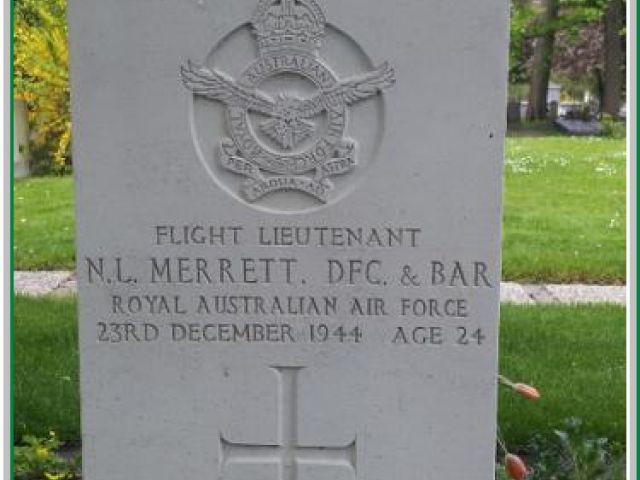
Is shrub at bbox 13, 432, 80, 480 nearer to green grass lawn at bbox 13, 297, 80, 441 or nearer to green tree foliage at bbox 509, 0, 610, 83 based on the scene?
green grass lawn at bbox 13, 297, 80, 441

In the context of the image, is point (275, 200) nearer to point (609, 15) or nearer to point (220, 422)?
point (220, 422)

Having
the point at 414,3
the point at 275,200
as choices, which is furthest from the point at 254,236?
the point at 414,3

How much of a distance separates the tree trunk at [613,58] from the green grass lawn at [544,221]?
11752mm

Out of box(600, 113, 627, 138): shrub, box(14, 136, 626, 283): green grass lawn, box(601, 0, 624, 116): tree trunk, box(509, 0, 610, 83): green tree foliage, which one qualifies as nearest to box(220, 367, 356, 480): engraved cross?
box(14, 136, 626, 283): green grass lawn

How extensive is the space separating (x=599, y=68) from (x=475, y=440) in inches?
1249

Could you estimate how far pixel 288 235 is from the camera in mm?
3021

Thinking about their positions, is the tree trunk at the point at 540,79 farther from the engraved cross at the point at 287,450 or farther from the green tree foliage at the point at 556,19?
the engraved cross at the point at 287,450

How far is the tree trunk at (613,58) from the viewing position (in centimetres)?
2397

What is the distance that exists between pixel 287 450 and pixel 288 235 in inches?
29.5

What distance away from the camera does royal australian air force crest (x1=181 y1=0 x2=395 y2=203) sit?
2.89 m

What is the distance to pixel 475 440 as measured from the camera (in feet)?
10.2

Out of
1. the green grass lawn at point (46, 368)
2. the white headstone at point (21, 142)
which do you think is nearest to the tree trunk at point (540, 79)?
the white headstone at point (21, 142)

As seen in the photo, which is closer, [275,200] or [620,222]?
[275,200]

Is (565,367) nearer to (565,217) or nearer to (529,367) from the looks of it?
(529,367)
